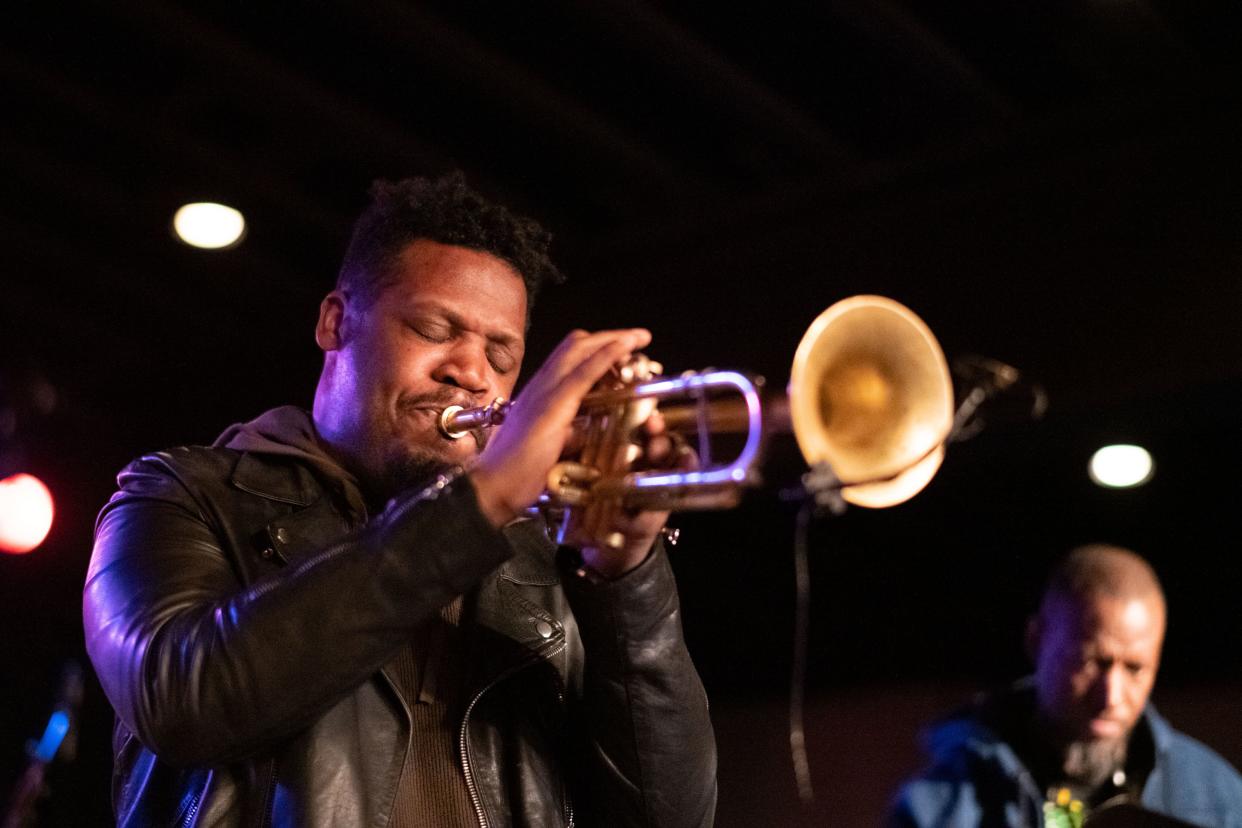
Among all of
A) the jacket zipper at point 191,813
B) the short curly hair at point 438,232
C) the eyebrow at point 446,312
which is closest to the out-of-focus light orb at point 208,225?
the short curly hair at point 438,232

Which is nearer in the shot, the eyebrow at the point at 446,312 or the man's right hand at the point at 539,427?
the man's right hand at the point at 539,427

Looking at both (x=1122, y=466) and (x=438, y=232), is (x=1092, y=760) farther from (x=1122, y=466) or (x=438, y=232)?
(x=438, y=232)

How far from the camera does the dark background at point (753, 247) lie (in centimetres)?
467

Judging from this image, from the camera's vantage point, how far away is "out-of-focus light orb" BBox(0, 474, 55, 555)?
6.04m

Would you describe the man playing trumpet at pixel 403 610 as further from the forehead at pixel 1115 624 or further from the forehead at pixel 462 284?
the forehead at pixel 1115 624

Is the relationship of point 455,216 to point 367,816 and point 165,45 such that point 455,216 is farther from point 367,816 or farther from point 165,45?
point 165,45

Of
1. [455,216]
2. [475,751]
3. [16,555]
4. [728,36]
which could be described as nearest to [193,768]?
[475,751]

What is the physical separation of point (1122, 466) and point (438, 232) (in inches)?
155

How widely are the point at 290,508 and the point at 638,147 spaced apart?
3094 mm

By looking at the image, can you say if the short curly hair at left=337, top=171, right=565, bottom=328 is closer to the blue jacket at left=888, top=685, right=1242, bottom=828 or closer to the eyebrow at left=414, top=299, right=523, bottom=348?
the eyebrow at left=414, top=299, right=523, bottom=348

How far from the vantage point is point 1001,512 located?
20.7 feet

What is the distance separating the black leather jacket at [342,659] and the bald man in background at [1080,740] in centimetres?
231

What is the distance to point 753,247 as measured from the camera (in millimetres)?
5625

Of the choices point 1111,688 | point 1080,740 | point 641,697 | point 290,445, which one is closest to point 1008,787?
point 1080,740
